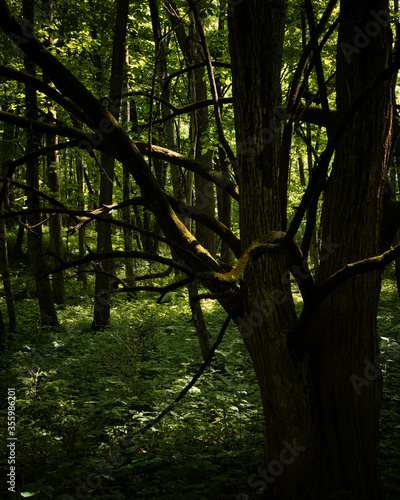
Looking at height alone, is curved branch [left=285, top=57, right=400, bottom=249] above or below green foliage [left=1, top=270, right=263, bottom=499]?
above

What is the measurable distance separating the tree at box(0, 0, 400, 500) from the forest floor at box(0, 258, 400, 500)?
71 cm

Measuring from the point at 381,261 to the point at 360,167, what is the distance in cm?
98

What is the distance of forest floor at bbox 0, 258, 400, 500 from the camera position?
332 centimetres

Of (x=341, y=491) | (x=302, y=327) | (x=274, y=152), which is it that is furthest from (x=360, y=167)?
(x=341, y=491)

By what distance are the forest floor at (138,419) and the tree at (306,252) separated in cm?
71

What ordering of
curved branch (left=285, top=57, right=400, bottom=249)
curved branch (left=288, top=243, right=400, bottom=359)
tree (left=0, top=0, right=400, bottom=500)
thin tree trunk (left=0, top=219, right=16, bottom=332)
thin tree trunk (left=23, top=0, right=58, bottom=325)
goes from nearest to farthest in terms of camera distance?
curved branch (left=285, top=57, right=400, bottom=249) < curved branch (left=288, top=243, right=400, bottom=359) < tree (left=0, top=0, right=400, bottom=500) < thin tree trunk (left=0, top=219, right=16, bottom=332) < thin tree trunk (left=23, top=0, right=58, bottom=325)

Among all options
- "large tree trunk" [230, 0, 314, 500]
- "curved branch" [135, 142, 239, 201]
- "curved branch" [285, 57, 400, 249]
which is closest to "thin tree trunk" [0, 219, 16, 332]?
"curved branch" [135, 142, 239, 201]

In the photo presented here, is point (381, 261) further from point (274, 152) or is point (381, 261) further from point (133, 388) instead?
point (133, 388)

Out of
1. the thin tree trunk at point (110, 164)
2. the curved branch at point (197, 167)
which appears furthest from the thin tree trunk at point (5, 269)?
the curved branch at point (197, 167)

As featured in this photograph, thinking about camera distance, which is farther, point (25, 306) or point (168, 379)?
point (25, 306)

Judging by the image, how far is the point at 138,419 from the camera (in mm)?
4277

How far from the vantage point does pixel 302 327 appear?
2391 millimetres

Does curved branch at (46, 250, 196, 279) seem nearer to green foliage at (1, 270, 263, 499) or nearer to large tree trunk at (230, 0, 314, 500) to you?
large tree trunk at (230, 0, 314, 500)

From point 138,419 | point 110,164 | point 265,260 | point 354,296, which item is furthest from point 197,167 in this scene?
point 110,164
